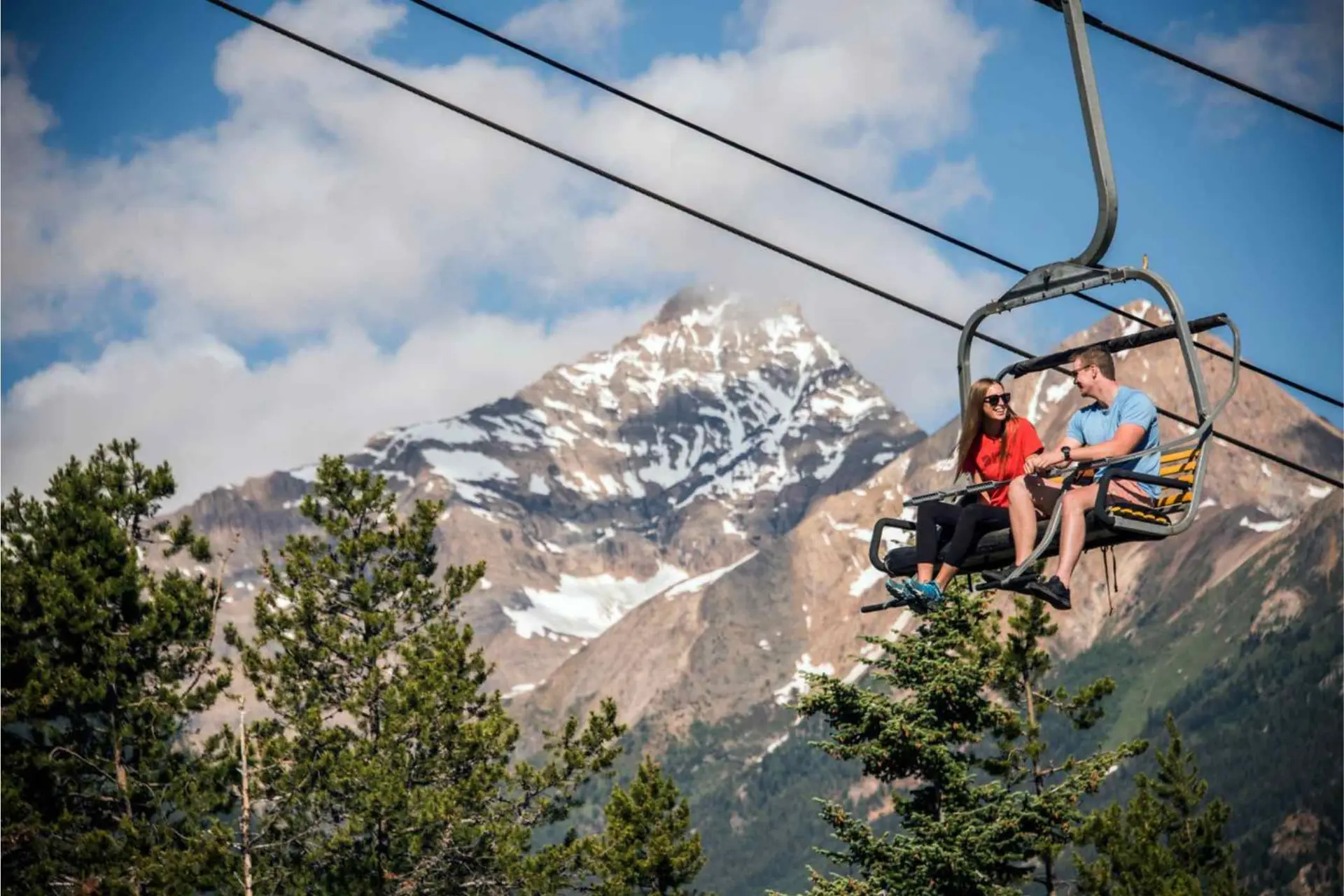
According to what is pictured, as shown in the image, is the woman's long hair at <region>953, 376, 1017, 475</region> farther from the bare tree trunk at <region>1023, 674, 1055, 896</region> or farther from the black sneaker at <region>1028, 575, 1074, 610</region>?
the bare tree trunk at <region>1023, 674, 1055, 896</region>

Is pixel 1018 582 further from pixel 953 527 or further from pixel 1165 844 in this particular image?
pixel 1165 844

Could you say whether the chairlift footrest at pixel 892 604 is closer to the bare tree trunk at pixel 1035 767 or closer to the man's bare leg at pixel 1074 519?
the man's bare leg at pixel 1074 519

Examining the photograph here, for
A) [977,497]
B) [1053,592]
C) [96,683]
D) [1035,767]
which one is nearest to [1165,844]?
[1035,767]

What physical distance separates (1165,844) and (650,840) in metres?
37.0

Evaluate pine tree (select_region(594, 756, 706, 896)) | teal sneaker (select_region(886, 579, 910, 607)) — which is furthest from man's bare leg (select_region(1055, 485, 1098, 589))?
pine tree (select_region(594, 756, 706, 896))

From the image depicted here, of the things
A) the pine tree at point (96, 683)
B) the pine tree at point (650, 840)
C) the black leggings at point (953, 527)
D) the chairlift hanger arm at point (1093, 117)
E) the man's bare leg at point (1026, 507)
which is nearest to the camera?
the chairlift hanger arm at point (1093, 117)

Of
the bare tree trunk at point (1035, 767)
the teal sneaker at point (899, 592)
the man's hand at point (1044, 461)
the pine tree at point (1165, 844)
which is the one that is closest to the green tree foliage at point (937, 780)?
the bare tree trunk at point (1035, 767)

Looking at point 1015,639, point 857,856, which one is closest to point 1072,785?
point 857,856

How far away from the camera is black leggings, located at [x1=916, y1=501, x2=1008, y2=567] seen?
1294 cm

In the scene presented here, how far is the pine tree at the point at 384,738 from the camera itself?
120ft

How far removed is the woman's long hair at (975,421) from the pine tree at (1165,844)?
28973mm

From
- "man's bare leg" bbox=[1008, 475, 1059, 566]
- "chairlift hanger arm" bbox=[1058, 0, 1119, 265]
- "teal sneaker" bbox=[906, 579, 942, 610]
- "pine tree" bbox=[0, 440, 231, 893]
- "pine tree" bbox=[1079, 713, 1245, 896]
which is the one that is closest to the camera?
"chairlift hanger arm" bbox=[1058, 0, 1119, 265]

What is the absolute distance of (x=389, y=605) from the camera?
1628 inches

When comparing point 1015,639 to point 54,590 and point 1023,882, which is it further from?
point 54,590
